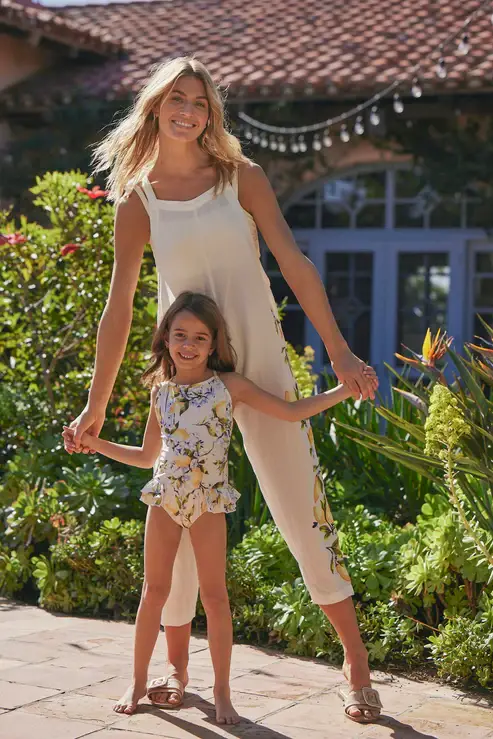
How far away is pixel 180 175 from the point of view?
11.3 feet

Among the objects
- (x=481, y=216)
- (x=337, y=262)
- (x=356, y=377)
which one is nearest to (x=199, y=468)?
(x=356, y=377)

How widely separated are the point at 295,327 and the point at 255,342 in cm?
903

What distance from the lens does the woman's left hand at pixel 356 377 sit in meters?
3.26

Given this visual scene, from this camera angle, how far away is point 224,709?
3.24 meters

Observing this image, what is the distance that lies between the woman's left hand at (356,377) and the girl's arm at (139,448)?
21.6 inches

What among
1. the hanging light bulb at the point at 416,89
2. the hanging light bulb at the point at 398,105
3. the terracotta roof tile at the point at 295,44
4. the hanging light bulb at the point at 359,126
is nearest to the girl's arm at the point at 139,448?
the hanging light bulb at the point at 398,105

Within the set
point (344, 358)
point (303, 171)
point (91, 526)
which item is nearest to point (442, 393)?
point (344, 358)

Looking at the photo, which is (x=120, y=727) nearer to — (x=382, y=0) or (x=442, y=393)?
(x=442, y=393)

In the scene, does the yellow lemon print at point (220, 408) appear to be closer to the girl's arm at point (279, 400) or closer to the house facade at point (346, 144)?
the girl's arm at point (279, 400)

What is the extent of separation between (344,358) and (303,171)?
8875 mm

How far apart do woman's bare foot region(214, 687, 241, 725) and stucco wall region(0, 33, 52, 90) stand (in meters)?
10.2

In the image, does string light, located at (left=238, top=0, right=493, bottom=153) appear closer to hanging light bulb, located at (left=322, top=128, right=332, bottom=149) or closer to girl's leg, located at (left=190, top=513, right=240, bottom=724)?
hanging light bulb, located at (left=322, top=128, right=332, bottom=149)

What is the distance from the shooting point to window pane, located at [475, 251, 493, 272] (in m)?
11.8

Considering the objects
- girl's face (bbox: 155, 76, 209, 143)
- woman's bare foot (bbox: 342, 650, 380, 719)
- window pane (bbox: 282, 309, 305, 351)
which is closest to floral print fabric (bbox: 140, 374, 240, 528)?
woman's bare foot (bbox: 342, 650, 380, 719)
